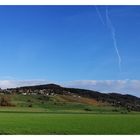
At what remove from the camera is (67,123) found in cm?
1836

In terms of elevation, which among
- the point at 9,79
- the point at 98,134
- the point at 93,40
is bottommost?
the point at 98,134

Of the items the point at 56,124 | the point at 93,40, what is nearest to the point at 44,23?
the point at 93,40

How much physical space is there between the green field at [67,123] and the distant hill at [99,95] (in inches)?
17.0

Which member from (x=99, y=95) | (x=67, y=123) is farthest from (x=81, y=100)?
(x=67, y=123)

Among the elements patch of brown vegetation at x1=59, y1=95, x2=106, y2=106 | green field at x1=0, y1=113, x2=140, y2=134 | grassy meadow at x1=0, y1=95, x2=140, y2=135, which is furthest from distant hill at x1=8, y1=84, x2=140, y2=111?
green field at x1=0, y1=113, x2=140, y2=134

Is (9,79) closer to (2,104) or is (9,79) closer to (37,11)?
(2,104)

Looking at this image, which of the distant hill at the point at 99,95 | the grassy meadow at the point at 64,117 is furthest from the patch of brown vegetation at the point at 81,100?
the distant hill at the point at 99,95

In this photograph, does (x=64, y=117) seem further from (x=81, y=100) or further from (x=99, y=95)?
(x=99, y=95)

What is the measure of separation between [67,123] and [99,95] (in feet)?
4.63

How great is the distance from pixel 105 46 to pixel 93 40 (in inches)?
17.6

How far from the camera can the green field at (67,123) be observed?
16.8 m

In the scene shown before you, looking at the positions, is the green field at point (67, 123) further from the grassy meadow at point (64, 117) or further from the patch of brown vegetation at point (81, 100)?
the patch of brown vegetation at point (81, 100)

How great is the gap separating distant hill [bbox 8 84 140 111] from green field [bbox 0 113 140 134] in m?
0.43

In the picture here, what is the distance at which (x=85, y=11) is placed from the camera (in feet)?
57.0
